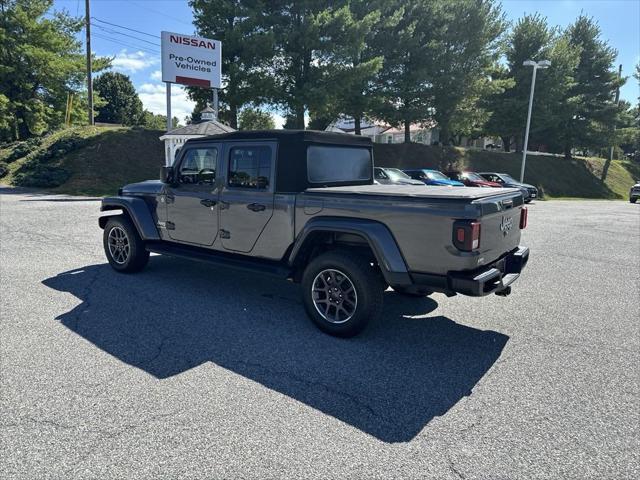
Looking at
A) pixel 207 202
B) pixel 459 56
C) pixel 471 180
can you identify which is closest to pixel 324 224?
pixel 207 202

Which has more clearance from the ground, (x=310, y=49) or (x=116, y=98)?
(x=116, y=98)

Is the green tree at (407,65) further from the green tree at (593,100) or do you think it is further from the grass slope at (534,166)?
the green tree at (593,100)

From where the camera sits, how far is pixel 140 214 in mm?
5977

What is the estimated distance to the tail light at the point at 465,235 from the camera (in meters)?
3.40

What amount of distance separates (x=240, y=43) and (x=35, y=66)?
13.0m

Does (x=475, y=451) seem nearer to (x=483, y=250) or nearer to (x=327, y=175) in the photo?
(x=483, y=250)

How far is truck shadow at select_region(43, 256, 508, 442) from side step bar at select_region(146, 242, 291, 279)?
47cm

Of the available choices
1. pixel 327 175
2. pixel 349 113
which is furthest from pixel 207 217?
pixel 349 113

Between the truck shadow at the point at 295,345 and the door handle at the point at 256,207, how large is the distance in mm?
1133

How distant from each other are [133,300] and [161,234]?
109 centimetres

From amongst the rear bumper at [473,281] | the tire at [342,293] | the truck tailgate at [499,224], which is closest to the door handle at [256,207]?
the tire at [342,293]

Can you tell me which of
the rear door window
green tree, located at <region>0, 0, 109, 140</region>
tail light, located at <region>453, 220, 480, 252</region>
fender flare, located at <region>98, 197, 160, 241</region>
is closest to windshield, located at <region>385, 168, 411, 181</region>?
the rear door window

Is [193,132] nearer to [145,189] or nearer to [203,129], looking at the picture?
[203,129]

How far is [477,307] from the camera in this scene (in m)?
5.22
